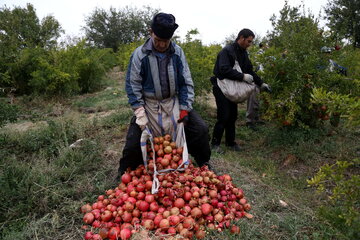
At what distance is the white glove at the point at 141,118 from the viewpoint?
10.0ft

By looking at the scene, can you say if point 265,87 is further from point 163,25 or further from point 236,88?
point 163,25

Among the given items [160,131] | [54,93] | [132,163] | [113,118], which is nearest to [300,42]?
[160,131]

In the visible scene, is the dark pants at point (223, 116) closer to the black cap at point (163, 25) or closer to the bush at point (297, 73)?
the bush at point (297, 73)

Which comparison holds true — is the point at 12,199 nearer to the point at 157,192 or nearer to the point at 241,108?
the point at 157,192

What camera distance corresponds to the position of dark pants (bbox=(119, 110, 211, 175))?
3184 mm

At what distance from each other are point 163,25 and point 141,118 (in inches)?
40.4

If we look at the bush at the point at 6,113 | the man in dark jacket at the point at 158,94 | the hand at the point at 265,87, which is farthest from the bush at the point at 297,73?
the bush at the point at 6,113

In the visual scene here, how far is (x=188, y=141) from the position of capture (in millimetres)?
3461

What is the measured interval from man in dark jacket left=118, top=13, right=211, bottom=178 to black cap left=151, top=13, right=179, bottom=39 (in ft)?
0.05

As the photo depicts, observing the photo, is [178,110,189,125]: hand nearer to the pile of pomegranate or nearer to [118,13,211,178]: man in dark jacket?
[118,13,211,178]: man in dark jacket

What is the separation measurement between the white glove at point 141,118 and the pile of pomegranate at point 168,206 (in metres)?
0.25

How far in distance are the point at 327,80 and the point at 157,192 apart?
11.1ft

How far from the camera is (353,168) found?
14.2ft

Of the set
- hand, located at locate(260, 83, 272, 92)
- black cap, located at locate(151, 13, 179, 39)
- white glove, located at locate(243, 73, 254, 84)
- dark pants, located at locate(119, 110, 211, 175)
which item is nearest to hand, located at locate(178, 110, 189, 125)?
dark pants, located at locate(119, 110, 211, 175)
